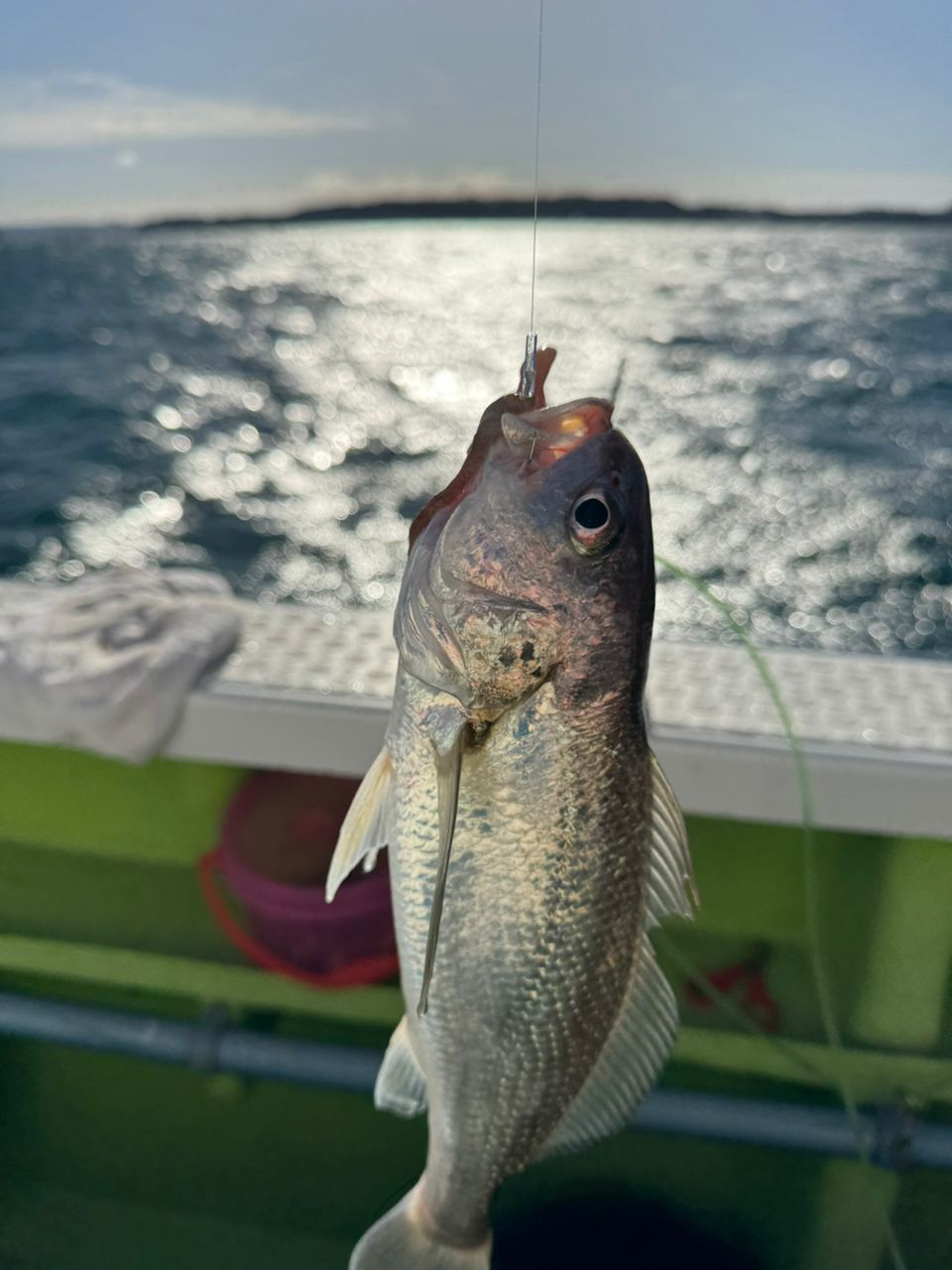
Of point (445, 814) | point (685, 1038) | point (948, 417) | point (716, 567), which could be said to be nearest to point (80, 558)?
point (716, 567)

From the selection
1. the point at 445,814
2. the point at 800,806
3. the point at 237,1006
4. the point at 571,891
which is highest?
the point at 445,814

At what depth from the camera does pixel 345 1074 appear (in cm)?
230

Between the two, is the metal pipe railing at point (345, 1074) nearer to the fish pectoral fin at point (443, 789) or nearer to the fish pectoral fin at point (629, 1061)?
the fish pectoral fin at point (629, 1061)

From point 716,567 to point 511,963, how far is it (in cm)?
940

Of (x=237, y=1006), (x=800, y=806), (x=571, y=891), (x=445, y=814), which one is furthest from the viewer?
(x=237, y=1006)

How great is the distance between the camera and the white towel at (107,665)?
2.20 meters

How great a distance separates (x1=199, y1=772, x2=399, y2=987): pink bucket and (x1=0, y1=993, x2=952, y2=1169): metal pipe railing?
0.19 m

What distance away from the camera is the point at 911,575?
10.2 metres

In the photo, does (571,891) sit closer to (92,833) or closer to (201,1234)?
(92,833)

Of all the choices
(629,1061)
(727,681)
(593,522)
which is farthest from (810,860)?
(593,522)

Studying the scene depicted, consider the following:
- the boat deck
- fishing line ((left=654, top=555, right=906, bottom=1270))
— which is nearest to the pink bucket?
the boat deck

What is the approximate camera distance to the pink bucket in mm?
2332

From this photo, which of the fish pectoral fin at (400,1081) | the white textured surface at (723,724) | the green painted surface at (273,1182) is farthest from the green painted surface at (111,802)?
the fish pectoral fin at (400,1081)

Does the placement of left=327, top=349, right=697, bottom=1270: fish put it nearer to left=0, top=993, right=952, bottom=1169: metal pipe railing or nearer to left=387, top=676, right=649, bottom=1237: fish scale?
left=387, top=676, right=649, bottom=1237: fish scale
